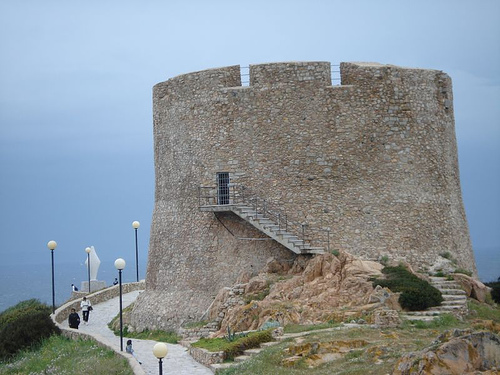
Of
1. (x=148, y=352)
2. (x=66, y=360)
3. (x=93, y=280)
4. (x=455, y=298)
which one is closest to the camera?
(x=455, y=298)

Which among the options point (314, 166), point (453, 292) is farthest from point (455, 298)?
point (314, 166)

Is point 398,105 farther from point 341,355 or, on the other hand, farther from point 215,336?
point 341,355

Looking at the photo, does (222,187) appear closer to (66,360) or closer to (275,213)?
(275,213)

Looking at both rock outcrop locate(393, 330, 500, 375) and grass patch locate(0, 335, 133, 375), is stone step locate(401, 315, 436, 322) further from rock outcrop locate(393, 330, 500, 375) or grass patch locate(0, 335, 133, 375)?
grass patch locate(0, 335, 133, 375)

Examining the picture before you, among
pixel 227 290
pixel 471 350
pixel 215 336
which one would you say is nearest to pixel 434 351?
pixel 471 350

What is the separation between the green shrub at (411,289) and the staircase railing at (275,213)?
126 inches

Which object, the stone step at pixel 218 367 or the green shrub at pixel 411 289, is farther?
the green shrub at pixel 411 289

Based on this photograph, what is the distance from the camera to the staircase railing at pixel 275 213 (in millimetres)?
30656

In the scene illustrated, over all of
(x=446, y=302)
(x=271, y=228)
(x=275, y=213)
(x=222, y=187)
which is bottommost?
→ (x=446, y=302)

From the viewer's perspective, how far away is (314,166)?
3103 centimetres

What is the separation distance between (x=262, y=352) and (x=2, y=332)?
16.1 meters

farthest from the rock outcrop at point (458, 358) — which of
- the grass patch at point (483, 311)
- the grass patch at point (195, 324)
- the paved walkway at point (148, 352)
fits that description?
the grass patch at point (195, 324)

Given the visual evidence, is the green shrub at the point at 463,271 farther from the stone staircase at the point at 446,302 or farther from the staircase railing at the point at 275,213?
the staircase railing at the point at 275,213

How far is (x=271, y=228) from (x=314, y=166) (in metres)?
2.76
